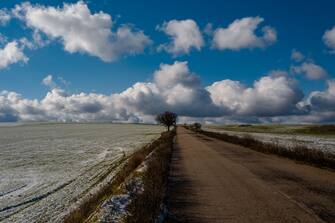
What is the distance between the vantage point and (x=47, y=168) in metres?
26.1

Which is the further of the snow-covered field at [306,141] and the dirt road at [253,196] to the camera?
the snow-covered field at [306,141]

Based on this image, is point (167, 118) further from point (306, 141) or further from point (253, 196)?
point (253, 196)

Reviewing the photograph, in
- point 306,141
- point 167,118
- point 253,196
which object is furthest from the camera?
point 167,118

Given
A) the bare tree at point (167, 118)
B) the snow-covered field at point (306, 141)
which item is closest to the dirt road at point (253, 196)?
the snow-covered field at point (306, 141)

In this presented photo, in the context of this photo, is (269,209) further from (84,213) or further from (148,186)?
(84,213)

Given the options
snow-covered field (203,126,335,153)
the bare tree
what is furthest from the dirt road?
the bare tree

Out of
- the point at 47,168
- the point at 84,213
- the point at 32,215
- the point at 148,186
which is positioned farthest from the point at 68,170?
the point at 84,213

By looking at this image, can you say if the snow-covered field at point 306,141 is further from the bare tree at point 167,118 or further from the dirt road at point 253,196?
the bare tree at point 167,118

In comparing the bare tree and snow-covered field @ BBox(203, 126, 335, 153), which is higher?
the bare tree

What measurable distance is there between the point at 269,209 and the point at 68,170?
58.3ft

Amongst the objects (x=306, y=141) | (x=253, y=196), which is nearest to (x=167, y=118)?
(x=306, y=141)

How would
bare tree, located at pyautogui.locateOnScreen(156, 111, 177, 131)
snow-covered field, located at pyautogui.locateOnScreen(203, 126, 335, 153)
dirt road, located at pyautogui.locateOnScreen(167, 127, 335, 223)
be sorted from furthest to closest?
bare tree, located at pyautogui.locateOnScreen(156, 111, 177, 131)
snow-covered field, located at pyautogui.locateOnScreen(203, 126, 335, 153)
dirt road, located at pyautogui.locateOnScreen(167, 127, 335, 223)

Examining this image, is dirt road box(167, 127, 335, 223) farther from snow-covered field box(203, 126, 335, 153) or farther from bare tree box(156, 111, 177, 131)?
bare tree box(156, 111, 177, 131)

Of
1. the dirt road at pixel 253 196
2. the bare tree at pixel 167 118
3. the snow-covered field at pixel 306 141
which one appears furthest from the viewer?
the bare tree at pixel 167 118
